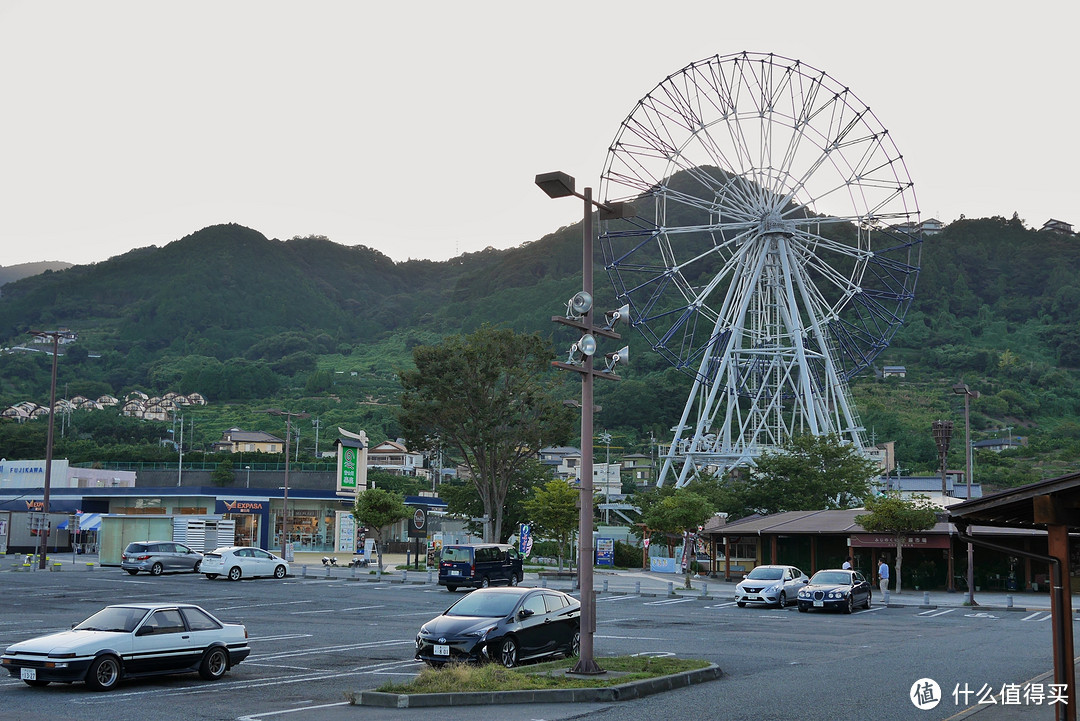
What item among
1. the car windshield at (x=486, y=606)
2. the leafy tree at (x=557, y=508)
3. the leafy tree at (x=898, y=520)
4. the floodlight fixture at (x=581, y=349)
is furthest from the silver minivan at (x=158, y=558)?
the floodlight fixture at (x=581, y=349)

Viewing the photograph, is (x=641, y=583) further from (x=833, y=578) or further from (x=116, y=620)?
(x=116, y=620)

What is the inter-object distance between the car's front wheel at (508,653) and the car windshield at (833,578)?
65.2 ft

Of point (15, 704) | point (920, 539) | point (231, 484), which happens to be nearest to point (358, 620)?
point (15, 704)

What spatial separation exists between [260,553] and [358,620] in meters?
20.7

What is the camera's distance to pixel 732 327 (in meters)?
67.8

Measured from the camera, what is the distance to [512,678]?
615 inches

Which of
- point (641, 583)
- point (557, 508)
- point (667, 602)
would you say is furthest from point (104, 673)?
point (557, 508)

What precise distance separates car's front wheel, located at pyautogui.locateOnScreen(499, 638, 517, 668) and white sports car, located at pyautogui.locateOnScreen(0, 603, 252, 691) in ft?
14.2

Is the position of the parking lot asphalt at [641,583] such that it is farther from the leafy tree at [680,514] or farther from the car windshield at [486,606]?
the car windshield at [486,606]

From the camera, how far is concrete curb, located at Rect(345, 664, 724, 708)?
46.6 ft

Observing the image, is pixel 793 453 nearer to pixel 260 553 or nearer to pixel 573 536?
pixel 573 536

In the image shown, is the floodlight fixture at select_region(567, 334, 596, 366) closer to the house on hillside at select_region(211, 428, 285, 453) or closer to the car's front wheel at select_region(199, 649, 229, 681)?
the car's front wheel at select_region(199, 649, 229, 681)

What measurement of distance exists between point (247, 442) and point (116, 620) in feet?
458

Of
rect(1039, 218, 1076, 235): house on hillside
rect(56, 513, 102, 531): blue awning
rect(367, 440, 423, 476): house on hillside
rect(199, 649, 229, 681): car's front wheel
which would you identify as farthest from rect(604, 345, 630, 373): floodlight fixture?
rect(1039, 218, 1076, 235): house on hillside
